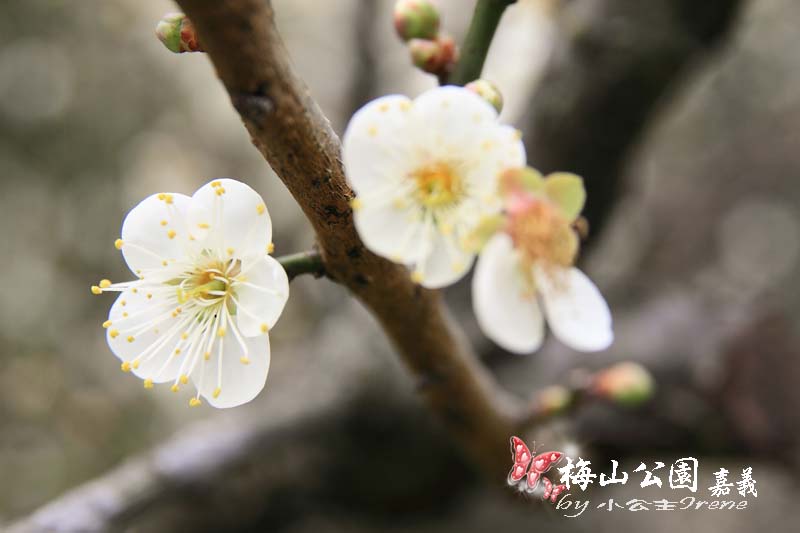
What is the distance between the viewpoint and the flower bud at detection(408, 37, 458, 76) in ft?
1.78

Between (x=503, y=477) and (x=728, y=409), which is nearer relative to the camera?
(x=503, y=477)

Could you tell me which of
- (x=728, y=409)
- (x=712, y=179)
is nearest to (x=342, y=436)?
(x=728, y=409)

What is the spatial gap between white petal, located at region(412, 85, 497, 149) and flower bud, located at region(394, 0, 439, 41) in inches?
6.3

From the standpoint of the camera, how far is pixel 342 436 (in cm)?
126

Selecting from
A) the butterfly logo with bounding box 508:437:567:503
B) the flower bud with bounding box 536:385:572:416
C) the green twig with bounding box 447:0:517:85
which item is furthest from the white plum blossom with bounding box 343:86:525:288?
the flower bud with bounding box 536:385:572:416

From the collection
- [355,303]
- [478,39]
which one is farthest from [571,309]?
[355,303]

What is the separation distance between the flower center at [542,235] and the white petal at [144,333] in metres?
0.31

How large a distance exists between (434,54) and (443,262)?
0.70ft

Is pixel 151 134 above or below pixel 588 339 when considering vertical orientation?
above

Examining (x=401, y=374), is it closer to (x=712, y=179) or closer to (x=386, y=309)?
(x=386, y=309)

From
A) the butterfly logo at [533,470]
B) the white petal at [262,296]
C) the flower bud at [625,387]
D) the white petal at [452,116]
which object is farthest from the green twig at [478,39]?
the flower bud at [625,387]

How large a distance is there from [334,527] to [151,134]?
1.58 m

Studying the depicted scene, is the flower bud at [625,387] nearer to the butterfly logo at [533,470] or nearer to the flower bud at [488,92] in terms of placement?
the butterfly logo at [533,470]

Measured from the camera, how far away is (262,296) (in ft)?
1.61
